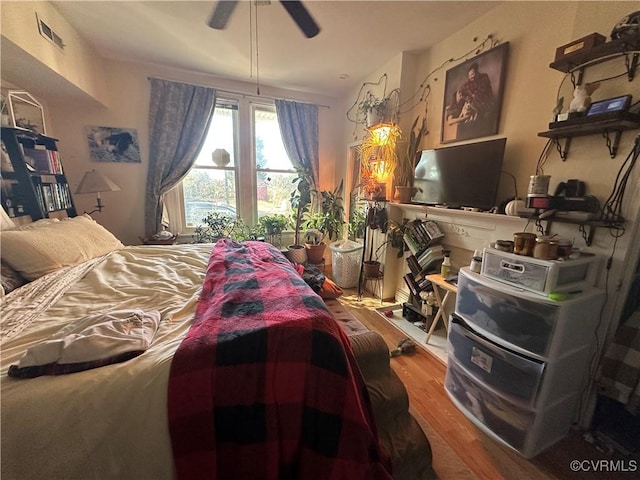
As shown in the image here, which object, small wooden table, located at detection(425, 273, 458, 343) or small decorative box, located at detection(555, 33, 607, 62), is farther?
small wooden table, located at detection(425, 273, 458, 343)

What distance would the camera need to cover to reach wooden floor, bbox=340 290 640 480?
1.17 metres

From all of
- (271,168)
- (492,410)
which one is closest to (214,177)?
(271,168)

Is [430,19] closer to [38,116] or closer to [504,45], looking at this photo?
[504,45]

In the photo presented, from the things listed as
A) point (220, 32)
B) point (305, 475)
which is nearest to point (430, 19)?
point (220, 32)

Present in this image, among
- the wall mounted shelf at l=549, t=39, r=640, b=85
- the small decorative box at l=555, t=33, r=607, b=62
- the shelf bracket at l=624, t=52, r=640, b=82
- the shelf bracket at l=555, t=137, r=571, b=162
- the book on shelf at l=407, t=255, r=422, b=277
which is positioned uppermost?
the small decorative box at l=555, t=33, r=607, b=62

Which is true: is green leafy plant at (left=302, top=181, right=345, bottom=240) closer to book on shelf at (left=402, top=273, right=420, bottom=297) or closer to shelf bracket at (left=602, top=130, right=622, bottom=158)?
book on shelf at (left=402, top=273, right=420, bottom=297)

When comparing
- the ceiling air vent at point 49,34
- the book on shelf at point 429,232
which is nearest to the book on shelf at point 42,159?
the ceiling air vent at point 49,34

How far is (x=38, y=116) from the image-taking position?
223 cm

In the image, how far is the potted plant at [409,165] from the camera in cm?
250

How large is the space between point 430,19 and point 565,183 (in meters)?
1.61

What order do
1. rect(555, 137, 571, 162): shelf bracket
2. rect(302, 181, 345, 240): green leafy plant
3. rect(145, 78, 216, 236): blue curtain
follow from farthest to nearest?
1. rect(302, 181, 345, 240): green leafy plant
2. rect(145, 78, 216, 236): blue curtain
3. rect(555, 137, 571, 162): shelf bracket

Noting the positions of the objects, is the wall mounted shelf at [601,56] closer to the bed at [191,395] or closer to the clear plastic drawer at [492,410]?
the clear plastic drawer at [492,410]

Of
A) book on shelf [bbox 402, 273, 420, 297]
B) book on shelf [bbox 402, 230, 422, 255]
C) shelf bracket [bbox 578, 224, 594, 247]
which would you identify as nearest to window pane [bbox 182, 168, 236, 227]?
book on shelf [bbox 402, 230, 422, 255]

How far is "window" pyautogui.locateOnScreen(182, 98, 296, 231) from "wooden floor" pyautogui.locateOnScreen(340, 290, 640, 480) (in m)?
2.90
